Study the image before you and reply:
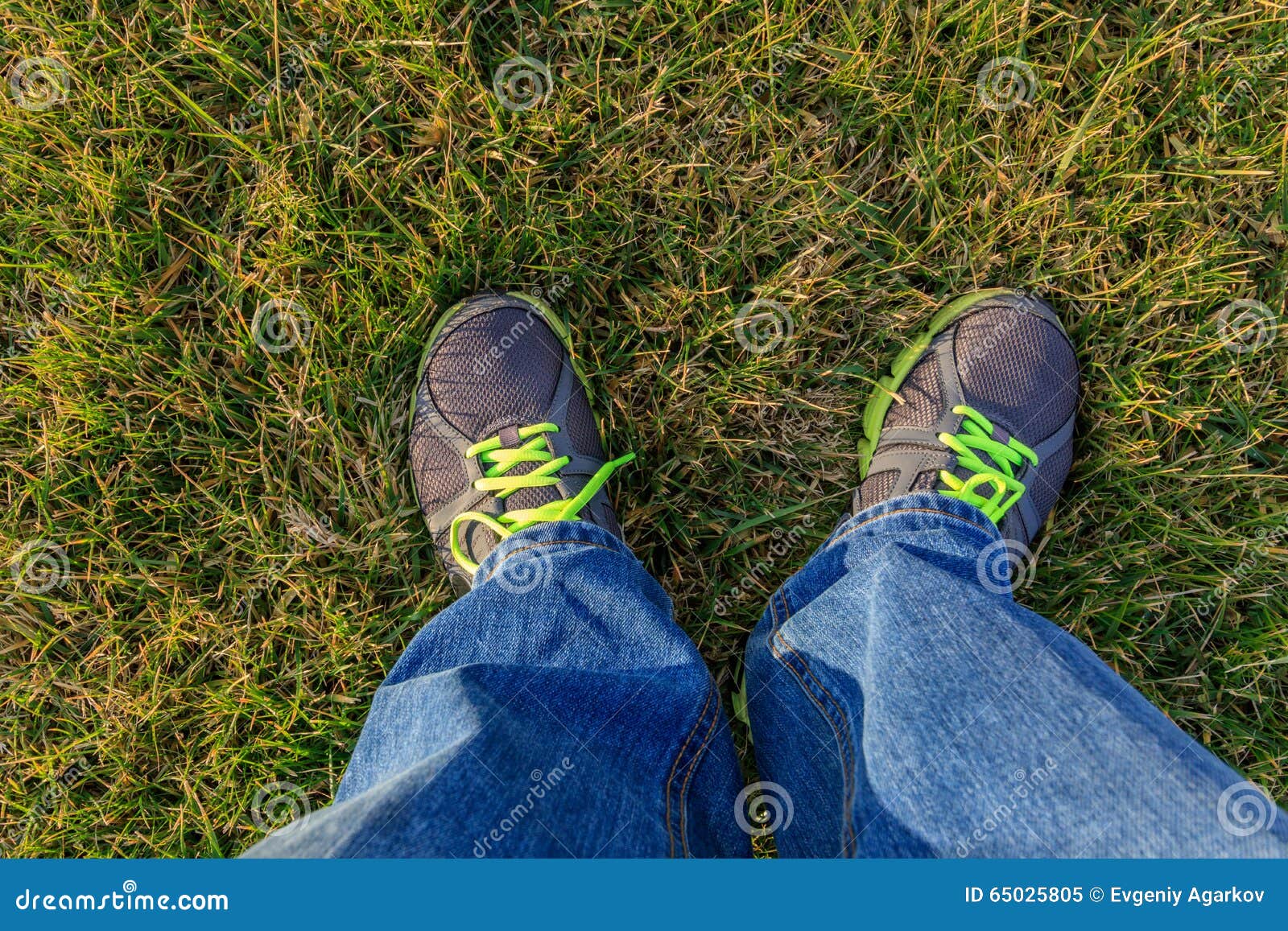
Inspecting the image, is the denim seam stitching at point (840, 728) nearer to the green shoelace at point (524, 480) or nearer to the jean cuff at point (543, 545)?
the jean cuff at point (543, 545)

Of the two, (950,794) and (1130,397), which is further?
(1130,397)

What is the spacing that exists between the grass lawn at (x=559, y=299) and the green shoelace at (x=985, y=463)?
0.58ft

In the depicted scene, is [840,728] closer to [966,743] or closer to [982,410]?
[966,743]

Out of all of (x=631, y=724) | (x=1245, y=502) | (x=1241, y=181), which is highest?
(x=1241, y=181)

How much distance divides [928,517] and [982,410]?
45 cm

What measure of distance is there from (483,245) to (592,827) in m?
1.23

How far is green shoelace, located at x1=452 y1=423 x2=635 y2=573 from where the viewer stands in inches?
63.3

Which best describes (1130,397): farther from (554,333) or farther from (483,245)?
(483,245)

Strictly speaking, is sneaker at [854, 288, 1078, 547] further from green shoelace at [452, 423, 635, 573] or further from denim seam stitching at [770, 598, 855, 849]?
green shoelace at [452, 423, 635, 573]

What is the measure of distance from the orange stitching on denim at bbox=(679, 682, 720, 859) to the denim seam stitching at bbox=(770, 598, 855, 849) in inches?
5.9

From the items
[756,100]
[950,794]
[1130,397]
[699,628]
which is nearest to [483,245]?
[756,100]

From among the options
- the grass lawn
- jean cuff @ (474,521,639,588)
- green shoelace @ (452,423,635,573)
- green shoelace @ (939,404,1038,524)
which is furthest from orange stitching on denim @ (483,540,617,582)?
green shoelace @ (939,404,1038,524)

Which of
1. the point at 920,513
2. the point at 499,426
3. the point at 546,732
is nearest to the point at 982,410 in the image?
the point at 920,513

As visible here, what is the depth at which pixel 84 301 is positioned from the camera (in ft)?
5.52
